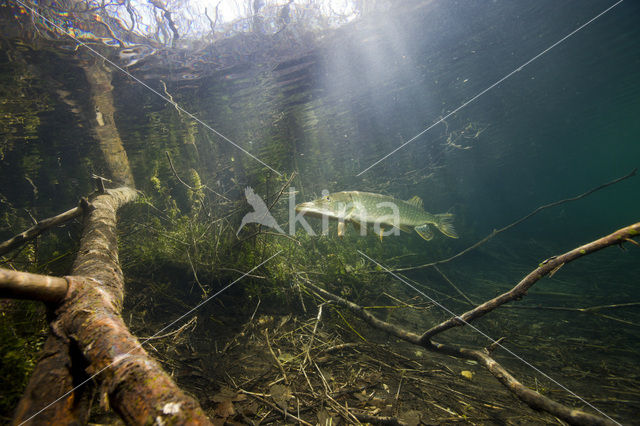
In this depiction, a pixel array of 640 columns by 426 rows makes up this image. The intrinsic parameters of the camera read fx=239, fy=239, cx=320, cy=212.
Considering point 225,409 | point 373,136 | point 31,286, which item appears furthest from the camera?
point 373,136

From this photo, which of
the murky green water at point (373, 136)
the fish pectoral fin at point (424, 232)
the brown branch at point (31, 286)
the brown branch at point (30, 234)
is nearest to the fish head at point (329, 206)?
the murky green water at point (373, 136)

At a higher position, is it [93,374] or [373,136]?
[93,374]

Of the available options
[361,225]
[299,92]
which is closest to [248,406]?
[361,225]

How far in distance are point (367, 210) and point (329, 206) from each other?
1.93 ft

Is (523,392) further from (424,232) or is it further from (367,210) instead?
(424,232)

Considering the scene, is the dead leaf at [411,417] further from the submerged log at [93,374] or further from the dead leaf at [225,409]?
the submerged log at [93,374]

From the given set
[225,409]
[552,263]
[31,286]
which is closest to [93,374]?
[31,286]

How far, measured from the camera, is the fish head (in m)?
3.02

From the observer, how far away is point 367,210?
3.37 meters

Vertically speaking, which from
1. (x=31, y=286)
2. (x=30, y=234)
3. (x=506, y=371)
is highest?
(x=30, y=234)

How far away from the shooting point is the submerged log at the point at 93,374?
3.27 feet

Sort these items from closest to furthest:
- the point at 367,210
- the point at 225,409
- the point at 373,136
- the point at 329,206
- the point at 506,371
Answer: the point at 506,371 < the point at 225,409 < the point at 329,206 < the point at 367,210 < the point at 373,136

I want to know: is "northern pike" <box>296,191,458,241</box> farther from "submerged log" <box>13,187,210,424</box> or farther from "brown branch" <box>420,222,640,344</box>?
"submerged log" <box>13,187,210,424</box>

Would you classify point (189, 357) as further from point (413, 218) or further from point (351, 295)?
point (413, 218)
